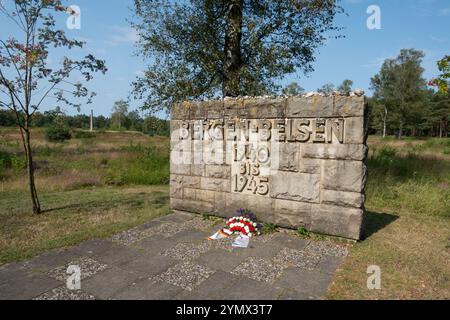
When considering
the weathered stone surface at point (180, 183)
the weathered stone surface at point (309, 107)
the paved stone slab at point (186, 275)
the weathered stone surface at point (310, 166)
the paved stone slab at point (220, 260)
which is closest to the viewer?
the paved stone slab at point (186, 275)

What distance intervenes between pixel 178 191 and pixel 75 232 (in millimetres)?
1943

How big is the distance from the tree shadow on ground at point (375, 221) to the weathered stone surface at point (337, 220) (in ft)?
1.42

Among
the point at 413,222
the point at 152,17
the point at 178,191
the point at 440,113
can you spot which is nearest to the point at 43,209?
the point at 178,191

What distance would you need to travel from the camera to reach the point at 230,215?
17.1ft

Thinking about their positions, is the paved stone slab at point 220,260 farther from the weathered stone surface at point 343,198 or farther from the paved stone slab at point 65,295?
the weathered stone surface at point 343,198

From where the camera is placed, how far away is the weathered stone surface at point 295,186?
446 cm

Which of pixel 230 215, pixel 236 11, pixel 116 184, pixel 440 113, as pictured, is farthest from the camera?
pixel 440 113

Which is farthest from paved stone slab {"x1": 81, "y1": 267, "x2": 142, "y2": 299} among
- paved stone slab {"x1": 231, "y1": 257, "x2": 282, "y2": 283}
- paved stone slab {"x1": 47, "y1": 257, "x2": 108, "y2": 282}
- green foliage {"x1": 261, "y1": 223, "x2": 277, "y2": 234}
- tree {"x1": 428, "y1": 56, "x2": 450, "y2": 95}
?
tree {"x1": 428, "y1": 56, "x2": 450, "y2": 95}

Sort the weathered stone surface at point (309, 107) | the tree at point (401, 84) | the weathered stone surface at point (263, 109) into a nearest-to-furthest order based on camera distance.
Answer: the weathered stone surface at point (309, 107) < the weathered stone surface at point (263, 109) < the tree at point (401, 84)

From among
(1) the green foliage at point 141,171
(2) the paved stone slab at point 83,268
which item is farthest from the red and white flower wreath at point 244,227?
(1) the green foliage at point 141,171

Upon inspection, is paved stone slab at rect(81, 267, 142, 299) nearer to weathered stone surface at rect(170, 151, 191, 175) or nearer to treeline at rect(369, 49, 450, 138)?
weathered stone surface at rect(170, 151, 191, 175)

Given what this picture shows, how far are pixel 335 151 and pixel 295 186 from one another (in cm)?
81

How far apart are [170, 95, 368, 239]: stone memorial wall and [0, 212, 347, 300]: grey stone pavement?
0.54 metres
